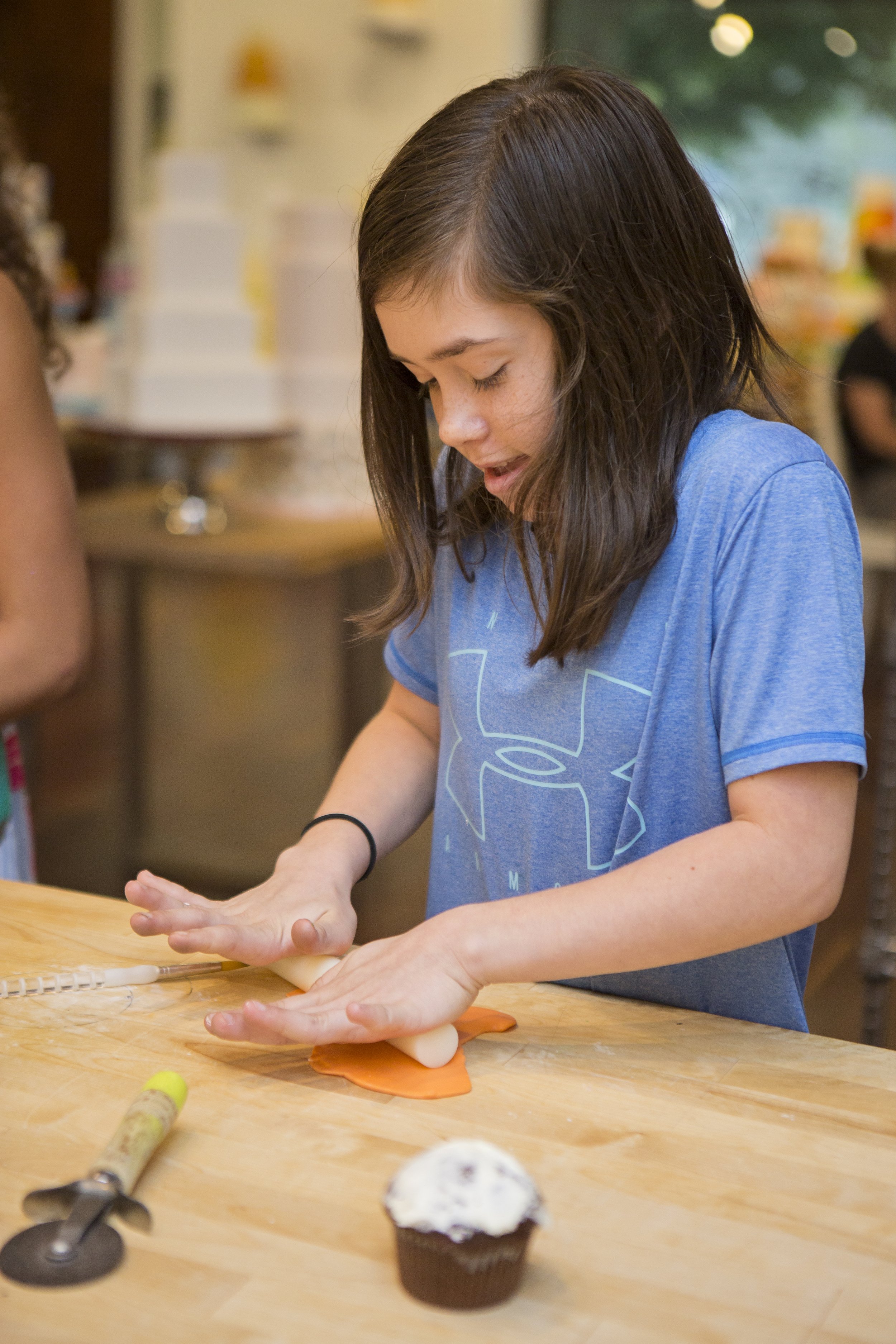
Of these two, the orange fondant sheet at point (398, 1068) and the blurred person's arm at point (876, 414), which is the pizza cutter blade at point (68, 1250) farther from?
the blurred person's arm at point (876, 414)

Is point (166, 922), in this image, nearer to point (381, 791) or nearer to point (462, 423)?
point (381, 791)

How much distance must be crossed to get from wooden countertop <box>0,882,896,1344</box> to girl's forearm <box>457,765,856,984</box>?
0.20 feet

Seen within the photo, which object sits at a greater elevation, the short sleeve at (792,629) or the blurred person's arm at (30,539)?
the short sleeve at (792,629)

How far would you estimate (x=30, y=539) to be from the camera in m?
1.34

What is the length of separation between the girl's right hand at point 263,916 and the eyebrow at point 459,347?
38cm

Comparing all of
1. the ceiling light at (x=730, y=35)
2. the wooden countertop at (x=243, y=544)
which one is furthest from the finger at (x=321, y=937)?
the ceiling light at (x=730, y=35)

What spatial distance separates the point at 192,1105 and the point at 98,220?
6597 mm

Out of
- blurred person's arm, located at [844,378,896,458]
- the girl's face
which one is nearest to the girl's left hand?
the girl's face

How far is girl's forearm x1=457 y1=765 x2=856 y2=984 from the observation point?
853 mm

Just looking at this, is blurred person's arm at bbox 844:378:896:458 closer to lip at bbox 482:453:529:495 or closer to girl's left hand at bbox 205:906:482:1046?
lip at bbox 482:453:529:495

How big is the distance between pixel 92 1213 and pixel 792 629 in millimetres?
525

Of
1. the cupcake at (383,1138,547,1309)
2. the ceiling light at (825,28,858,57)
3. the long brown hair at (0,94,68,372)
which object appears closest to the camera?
the cupcake at (383,1138,547,1309)

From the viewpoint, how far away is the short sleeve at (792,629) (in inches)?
33.2

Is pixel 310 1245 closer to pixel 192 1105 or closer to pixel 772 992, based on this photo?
pixel 192 1105
